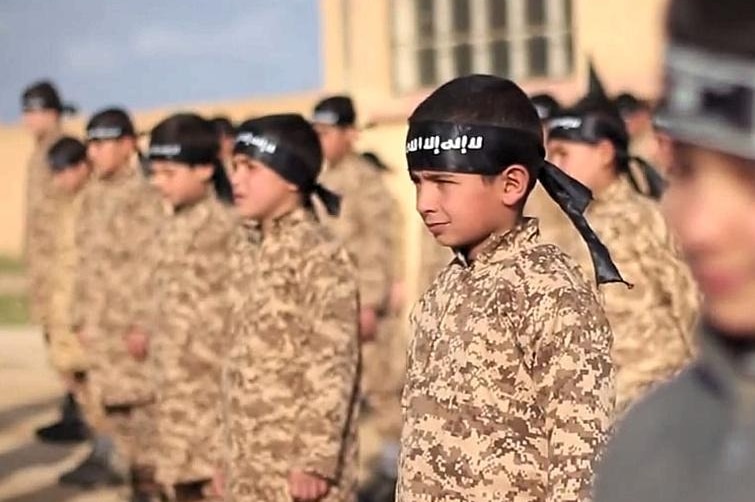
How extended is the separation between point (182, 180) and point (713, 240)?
5125 mm

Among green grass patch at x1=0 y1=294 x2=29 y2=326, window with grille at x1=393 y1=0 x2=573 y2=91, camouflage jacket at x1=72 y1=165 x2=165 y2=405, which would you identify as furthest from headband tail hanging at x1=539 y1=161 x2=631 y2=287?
green grass patch at x1=0 y1=294 x2=29 y2=326

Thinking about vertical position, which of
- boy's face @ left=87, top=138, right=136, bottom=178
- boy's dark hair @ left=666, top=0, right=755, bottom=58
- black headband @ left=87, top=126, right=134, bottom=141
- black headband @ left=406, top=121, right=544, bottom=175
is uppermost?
boy's dark hair @ left=666, top=0, right=755, bottom=58

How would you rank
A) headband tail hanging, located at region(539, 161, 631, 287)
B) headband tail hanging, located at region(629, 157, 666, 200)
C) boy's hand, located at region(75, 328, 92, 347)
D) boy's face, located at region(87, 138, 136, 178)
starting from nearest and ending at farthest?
1. headband tail hanging, located at region(539, 161, 631, 287)
2. headband tail hanging, located at region(629, 157, 666, 200)
3. boy's hand, located at region(75, 328, 92, 347)
4. boy's face, located at region(87, 138, 136, 178)

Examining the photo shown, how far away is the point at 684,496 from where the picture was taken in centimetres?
161

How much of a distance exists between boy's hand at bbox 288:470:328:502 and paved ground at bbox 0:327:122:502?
12.6 feet

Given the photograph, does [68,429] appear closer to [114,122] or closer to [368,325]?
[114,122]

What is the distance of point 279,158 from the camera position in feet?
17.7

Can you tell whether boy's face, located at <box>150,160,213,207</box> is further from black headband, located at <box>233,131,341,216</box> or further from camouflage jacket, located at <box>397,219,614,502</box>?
camouflage jacket, located at <box>397,219,614,502</box>

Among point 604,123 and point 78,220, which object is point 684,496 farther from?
point 78,220

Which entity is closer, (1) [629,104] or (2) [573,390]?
(2) [573,390]

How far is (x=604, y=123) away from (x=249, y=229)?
147 centimetres

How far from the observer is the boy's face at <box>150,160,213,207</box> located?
6562 millimetres

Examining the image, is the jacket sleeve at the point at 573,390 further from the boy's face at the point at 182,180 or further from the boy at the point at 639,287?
the boy's face at the point at 182,180

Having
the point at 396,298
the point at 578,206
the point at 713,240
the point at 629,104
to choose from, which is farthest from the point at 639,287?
the point at 713,240
